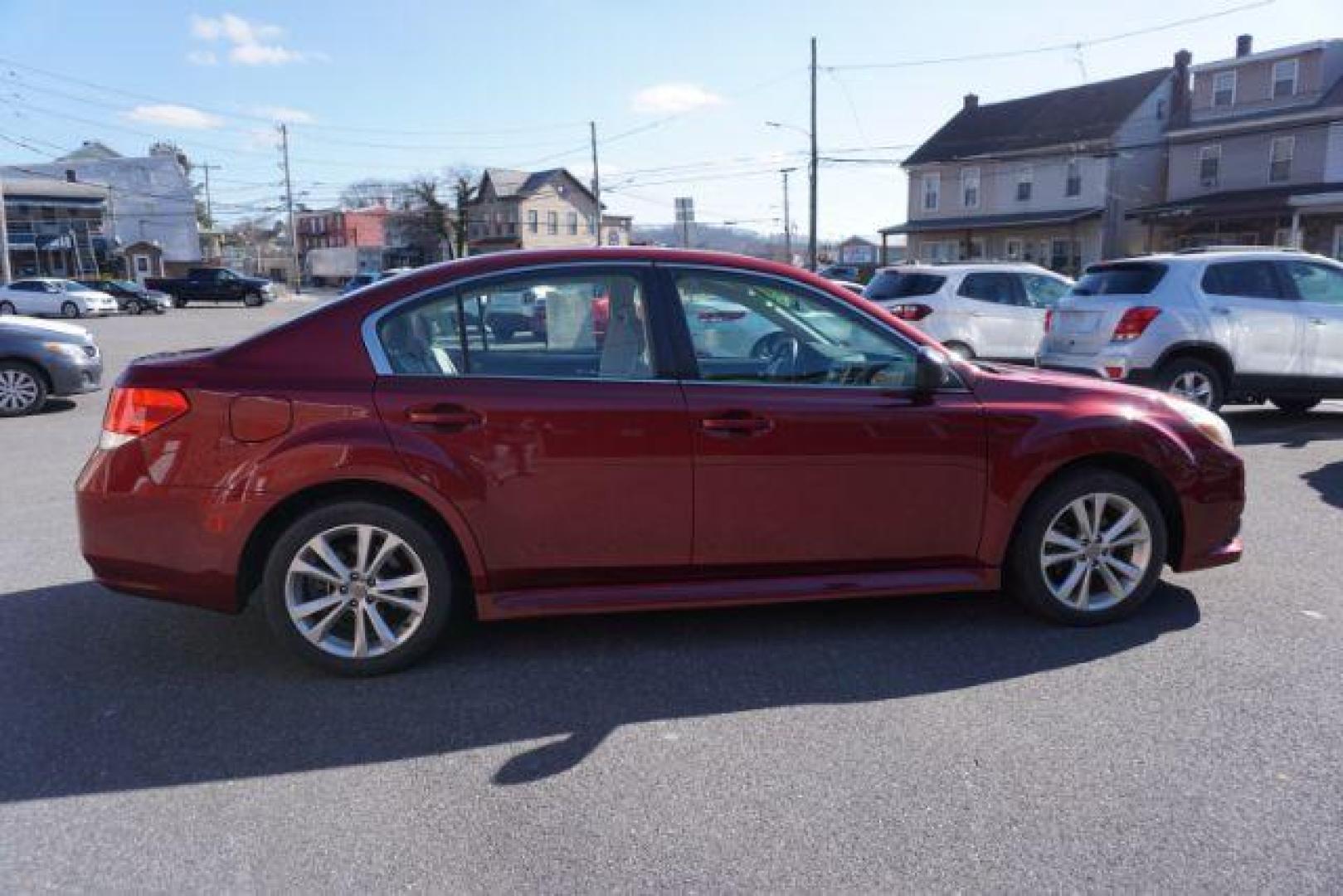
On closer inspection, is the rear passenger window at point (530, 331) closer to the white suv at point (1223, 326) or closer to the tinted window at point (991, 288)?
the white suv at point (1223, 326)

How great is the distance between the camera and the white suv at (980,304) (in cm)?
1311

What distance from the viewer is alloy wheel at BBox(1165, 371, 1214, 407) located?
30.7 ft

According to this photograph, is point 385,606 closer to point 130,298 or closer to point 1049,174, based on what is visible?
point 1049,174

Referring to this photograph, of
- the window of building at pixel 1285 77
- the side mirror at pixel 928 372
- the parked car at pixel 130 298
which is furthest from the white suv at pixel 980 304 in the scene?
the parked car at pixel 130 298

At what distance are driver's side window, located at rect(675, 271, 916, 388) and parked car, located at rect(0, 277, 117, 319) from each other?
127 feet

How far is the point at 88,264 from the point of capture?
64.4 metres

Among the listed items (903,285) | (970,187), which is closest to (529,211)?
(970,187)

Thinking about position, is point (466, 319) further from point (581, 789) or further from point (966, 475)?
point (966, 475)

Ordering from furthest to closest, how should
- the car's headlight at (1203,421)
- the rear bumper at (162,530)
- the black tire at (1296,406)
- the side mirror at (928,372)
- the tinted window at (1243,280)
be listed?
1. the black tire at (1296,406)
2. the tinted window at (1243,280)
3. the car's headlight at (1203,421)
4. the side mirror at (928,372)
5. the rear bumper at (162,530)

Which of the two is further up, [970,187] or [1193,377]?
[970,187]

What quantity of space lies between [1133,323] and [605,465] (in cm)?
727

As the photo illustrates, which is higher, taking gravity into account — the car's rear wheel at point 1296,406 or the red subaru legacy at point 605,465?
the red subaru legacy at point 605,465

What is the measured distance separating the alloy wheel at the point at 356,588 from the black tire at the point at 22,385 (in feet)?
31.6

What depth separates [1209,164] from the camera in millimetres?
36281
